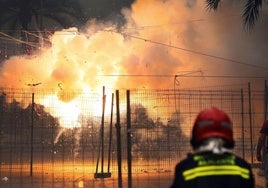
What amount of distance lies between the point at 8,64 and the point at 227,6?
35.0 feet

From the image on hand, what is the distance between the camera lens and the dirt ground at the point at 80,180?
35.5 ft

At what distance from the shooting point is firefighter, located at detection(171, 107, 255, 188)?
307cm

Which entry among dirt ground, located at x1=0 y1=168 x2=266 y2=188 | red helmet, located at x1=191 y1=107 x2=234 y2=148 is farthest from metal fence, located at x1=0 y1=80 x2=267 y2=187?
red helmet, located at x1=191 y1=107 x2=234 y2=148

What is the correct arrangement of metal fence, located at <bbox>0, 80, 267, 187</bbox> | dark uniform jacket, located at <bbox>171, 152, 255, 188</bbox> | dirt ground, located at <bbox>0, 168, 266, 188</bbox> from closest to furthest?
1. dark uniform jacket, located at <bbox>171, 152, 255, 188</bbox>
2. dirt ground, located at <bbox>0, 168, 266, 188</bbox>
3. metal fence, located at <bbox>0, 80, 267, 187</bbox>

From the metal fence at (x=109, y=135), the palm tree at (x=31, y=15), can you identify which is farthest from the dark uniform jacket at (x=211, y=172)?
the palm tree at (x=31, y=15)

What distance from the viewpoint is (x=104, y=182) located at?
36.7 feet

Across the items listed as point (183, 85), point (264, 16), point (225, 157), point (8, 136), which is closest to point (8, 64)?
point (183, 85)

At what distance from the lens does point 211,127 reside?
10.1 feet

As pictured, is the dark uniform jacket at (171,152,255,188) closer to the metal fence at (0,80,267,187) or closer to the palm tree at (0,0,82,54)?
the metal fence at (0,80,267,187)

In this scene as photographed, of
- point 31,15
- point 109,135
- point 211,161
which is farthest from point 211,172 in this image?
point 31,15

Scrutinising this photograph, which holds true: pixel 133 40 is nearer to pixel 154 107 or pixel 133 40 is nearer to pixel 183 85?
pixel 183 85

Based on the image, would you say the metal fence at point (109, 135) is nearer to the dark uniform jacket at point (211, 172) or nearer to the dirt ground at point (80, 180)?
the dirt ground at point (80, 180)

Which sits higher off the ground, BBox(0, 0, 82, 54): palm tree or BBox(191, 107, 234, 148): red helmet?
BBox(0, 0, 82, 54): palm tree

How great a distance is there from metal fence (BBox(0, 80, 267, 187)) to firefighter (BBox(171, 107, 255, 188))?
7.04 m
